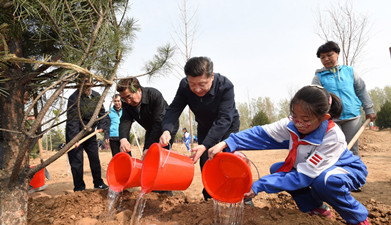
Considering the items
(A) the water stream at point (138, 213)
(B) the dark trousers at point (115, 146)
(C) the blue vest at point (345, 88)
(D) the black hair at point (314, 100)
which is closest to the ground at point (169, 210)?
(A) the water stream at point (138, 213)

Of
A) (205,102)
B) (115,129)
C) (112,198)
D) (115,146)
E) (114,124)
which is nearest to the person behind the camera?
(205,102)

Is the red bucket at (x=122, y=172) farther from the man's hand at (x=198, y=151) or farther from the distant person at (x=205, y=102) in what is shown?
the man's hand at (x=198, y=151)

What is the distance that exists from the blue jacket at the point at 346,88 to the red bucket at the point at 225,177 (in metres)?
1.55

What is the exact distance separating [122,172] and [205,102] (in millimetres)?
1108

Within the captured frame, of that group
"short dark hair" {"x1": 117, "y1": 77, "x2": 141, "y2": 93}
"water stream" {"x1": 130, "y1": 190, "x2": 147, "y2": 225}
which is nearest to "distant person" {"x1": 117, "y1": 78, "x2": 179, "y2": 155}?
"short dark hair" {"x1": 117, "y1": 77, "x2": 141, "y2": 93}

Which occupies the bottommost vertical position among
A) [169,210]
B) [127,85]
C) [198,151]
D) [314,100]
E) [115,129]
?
[169,210]

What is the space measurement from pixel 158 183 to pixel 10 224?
111 centimetres

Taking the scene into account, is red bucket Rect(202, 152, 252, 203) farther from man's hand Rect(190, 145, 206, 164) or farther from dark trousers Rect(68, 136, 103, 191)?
dark trousers Rect(68, 136, 103, 191)

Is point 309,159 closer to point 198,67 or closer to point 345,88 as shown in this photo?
point 198,67

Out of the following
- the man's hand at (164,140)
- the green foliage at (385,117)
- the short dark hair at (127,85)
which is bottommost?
the green foliage at (385,117)

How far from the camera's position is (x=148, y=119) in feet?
9.84

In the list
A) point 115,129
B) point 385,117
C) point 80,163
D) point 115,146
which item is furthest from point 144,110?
point 385,117

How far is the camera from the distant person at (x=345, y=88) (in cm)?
274

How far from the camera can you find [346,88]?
2.81 m
